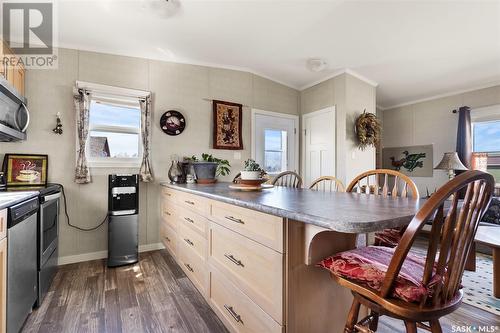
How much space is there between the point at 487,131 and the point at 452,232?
4517mm

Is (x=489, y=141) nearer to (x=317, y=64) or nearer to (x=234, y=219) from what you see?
(x=317, y=64)

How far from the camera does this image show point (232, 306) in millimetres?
1330

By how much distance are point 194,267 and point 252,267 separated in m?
0.91

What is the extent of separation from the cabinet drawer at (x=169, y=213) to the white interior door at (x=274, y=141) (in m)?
1.59

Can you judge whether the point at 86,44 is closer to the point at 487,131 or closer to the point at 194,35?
the point at 194,35

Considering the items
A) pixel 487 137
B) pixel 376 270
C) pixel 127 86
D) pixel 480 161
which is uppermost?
pixel 127 86

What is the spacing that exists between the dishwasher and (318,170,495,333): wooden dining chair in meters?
1.73

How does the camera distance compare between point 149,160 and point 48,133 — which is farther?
point 149,160

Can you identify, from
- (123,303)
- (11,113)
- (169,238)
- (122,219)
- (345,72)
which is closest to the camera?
(123,303)

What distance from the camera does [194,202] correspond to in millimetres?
1925

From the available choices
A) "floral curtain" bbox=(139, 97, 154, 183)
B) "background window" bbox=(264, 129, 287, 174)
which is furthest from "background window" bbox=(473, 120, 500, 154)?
"floral curtain" bbox=(139, 97, 154, 183)

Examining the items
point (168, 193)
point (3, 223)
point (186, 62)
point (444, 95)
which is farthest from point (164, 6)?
point (444, 95)

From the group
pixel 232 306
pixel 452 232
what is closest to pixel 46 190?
pixel 232 306

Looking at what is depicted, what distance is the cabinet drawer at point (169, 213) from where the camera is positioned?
251cm
